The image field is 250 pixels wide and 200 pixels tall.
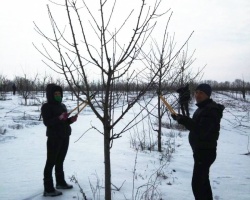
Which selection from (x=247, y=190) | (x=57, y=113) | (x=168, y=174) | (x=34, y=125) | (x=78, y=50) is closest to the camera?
(x=78, y=50)

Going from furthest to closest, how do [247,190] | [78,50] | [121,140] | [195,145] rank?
[121,140]
[247,190]
[195,145]
[78,50]

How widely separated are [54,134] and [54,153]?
0.24 m

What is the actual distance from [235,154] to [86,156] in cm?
423

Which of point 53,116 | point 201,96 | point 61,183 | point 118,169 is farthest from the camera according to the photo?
point 118,169

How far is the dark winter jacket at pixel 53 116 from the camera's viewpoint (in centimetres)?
344

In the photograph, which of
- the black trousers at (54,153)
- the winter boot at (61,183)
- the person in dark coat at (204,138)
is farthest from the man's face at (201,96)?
the winter boot at (61,183)

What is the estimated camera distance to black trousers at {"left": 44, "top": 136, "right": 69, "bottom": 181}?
339cm

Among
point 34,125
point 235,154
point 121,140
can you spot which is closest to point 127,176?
point 121,140

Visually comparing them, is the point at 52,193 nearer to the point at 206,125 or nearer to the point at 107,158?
the point at 107,158

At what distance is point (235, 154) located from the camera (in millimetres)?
7426

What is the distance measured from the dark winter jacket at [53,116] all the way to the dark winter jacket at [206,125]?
1574mm

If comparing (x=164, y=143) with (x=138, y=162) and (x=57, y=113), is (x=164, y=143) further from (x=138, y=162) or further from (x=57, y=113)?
(x=57, y=113)

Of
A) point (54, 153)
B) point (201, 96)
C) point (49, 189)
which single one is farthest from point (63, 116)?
point (201, 96)

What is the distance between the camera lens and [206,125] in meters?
3.00
